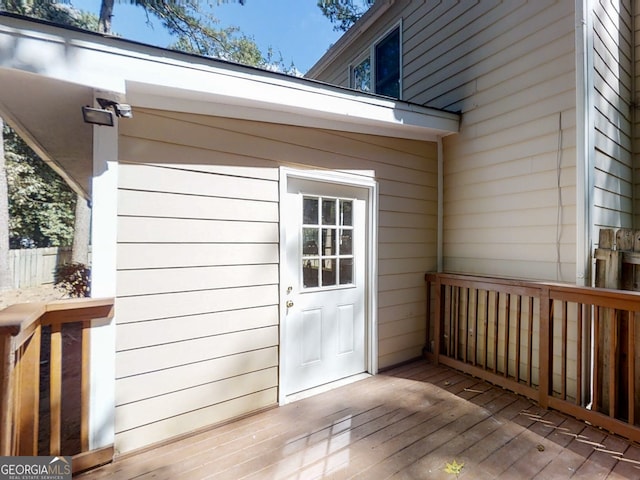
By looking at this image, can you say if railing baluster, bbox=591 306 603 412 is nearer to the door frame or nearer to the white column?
the door frame

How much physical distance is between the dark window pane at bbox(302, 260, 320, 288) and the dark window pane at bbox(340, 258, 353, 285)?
28cm

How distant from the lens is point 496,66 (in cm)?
301

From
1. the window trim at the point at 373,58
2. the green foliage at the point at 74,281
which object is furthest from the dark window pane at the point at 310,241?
the green foliage at the point at 74,281

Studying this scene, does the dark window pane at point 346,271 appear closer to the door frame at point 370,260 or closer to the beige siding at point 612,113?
the door frame at point 370,260

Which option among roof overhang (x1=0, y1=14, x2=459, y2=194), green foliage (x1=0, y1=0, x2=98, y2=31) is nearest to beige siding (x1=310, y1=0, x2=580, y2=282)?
roof overhang (x1=0, y1=14, x2=459, y2=194)

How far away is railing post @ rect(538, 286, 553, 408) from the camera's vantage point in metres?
2.44

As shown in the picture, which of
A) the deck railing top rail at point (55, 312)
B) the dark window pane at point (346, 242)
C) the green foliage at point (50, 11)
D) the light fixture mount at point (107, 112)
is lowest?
the deck railing top rail at point (55, 312)

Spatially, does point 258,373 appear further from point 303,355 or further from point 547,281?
point 547,281

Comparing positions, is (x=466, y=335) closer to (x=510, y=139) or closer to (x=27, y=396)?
(x=510, y=139)

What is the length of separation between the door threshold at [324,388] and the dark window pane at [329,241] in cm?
119

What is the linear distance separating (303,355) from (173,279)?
1274 millimetres

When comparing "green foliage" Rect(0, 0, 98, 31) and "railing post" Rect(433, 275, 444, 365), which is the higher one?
"green foliage" Rect(0, 0, 98, 31)

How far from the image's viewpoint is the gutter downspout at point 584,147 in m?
2.37

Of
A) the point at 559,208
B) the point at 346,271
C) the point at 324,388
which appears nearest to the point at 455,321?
the point at 346,271
